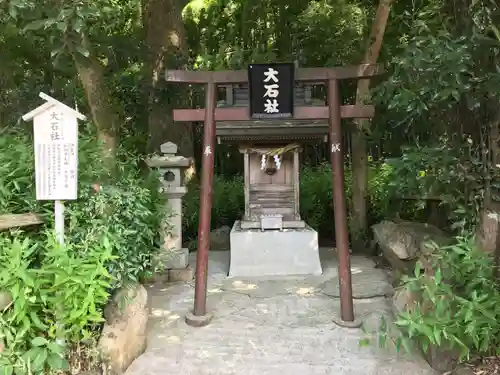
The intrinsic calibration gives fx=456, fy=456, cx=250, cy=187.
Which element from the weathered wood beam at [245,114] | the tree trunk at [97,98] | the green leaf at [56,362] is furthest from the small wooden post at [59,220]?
the tree trunk at [97,98]

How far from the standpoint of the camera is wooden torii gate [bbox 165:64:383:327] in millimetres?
5113

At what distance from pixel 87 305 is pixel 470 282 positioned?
3.01 meters

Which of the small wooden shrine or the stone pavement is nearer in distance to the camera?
the stone pavement

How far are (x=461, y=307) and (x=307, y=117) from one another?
2.84m

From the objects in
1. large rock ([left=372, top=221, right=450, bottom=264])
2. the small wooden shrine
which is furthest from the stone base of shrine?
large rock ([left=372, top=221, right=450, bottom=264])

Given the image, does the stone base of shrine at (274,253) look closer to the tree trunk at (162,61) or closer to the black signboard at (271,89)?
the black signboard at (271,89)

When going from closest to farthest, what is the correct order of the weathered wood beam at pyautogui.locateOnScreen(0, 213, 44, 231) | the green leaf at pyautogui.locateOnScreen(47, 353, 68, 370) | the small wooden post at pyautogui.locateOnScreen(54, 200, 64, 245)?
the green leaf at pyautogui.locateOnScreen(47, 353, 68, 370), the weathered wood beam at pyautogui.locateOnScreen(0, 213, 44, 231), the small wooden post at pyautogui.locateOnScreen(54, 200, 64, 245)

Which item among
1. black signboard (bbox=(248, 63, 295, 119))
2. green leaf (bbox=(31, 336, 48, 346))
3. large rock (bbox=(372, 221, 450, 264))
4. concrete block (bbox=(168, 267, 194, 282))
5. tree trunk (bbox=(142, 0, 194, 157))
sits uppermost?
tree trunk (bbox=(142, 0, 194, 157))

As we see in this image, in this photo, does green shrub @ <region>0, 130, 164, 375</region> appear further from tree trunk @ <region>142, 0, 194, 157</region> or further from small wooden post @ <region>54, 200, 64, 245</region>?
tree trunk @ <region>142, 0, 194, 157</region>

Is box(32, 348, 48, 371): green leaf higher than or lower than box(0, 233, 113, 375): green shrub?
lower

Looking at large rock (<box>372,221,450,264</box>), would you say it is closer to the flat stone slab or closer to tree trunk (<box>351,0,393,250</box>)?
the flat stone slab

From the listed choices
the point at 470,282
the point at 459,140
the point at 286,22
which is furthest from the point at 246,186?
the point at 286,22

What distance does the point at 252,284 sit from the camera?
22.3ft

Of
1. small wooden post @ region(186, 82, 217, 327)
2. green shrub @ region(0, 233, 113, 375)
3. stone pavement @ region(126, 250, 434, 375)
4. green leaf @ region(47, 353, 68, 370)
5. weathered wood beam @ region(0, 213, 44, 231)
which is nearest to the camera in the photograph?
green shrub @ region(0, 233, 113, 375)
